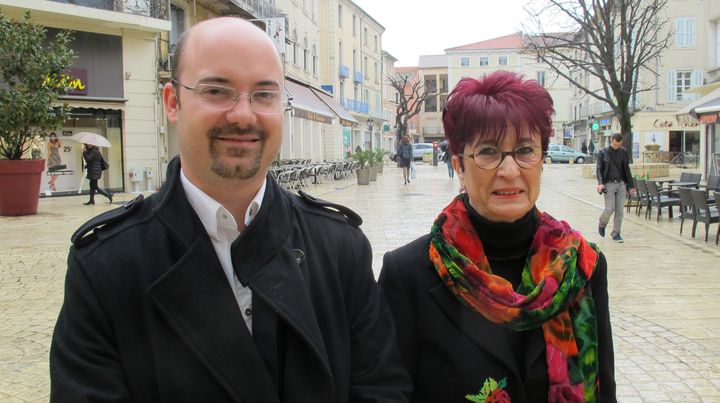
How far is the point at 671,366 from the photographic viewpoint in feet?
14.9

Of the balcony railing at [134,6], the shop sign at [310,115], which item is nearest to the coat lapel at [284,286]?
the shop sign at [310,115]

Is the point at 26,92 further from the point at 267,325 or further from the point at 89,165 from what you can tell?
the point at 267,325

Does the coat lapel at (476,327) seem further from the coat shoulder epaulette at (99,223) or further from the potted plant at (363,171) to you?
the potted plant at (363,171)

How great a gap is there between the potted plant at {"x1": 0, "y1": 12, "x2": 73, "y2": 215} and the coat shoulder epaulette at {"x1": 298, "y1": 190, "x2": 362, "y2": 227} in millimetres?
12706

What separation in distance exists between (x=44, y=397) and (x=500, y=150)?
11.5 feet

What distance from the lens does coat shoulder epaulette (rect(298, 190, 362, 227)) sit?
1.83 m

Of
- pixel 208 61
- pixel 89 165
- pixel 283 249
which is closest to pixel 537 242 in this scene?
pixel 283 249

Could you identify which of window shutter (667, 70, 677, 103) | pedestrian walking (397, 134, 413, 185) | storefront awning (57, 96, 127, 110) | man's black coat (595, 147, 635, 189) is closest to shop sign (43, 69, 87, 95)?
storefront awning (57, 96, 127, 110)

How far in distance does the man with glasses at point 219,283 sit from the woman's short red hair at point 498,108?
58 cm

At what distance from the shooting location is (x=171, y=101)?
1.68 metres

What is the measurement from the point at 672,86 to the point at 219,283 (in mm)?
42573

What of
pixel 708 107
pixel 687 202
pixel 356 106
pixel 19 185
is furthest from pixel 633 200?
pixel 356 106

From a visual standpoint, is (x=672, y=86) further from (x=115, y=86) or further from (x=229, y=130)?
(x=229, y=130)

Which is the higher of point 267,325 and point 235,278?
point 235,278
